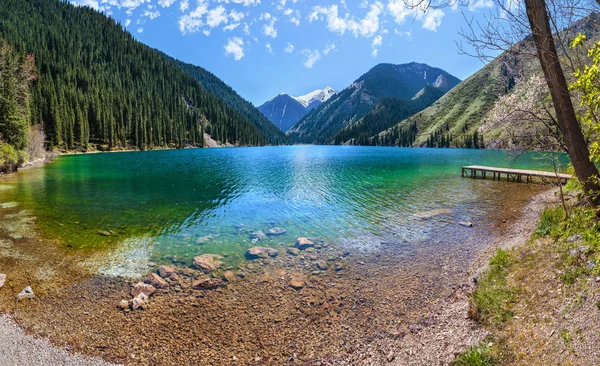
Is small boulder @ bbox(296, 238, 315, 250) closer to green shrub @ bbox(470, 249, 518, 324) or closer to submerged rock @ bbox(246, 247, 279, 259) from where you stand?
submerged rock @ bbox(246, 247, 279, 259)

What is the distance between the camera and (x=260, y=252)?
1555 centimetres

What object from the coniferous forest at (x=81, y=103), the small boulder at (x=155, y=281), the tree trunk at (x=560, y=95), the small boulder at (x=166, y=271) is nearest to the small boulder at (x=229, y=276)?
the small boulder at (x=166, y=271)

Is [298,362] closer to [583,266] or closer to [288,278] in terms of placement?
[288,278]

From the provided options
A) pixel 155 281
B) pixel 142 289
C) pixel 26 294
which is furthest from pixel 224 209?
pixel 26 294

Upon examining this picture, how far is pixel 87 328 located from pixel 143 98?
206 m

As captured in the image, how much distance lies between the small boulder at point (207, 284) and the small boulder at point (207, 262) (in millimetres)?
1018

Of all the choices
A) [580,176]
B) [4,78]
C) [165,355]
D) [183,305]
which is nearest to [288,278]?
[183,305]

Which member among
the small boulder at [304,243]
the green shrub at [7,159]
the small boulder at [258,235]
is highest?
the green shrub at [7,159]

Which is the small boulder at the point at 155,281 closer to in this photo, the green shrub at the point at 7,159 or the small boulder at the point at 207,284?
the small boulder at the point at 207,284

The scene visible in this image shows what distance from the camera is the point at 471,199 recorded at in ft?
96.0

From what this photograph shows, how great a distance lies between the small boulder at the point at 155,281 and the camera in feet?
39.0

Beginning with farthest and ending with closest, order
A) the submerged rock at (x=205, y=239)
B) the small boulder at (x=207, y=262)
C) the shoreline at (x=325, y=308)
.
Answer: the submerged rock at (x=205, y=239) → the small boulder at (x=207, y=262) → the shoreline at (x=325, y=308)

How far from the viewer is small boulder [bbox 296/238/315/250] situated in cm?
1639

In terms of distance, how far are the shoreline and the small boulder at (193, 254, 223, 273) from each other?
175 cm
